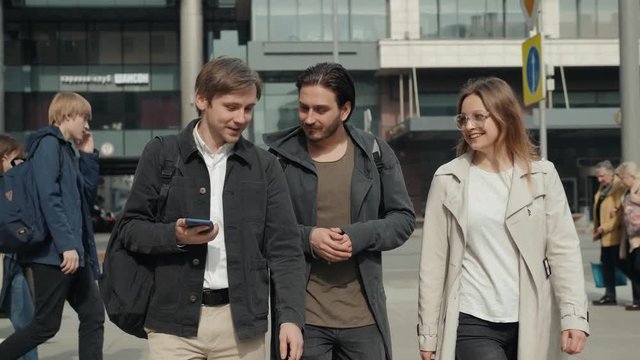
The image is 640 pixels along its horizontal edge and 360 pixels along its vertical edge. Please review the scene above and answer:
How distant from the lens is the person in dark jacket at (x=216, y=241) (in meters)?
3.34

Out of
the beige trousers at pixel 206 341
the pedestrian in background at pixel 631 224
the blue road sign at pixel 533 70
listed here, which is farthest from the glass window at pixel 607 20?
the beige trousers at pixel 206 341

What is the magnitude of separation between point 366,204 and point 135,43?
150 feet

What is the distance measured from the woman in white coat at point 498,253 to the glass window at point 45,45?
46.1 metres

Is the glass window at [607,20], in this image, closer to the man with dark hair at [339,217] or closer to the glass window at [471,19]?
the glass window at [471,19]

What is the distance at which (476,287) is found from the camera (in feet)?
12.6

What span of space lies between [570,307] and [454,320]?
0.50 meters

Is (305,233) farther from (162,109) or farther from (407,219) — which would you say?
(162,109)

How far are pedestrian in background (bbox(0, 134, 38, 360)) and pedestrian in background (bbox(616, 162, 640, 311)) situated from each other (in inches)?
280

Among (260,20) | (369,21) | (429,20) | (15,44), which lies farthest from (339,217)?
(15,44)

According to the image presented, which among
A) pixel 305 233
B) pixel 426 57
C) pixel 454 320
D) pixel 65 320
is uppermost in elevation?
pixel 426 57

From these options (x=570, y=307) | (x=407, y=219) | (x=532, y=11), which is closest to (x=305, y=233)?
(x=407, y=219)

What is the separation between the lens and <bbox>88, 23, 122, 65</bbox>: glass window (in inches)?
1870

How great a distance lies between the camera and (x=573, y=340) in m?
3.74

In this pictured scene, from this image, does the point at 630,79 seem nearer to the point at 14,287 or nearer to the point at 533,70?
the point at 533,70
